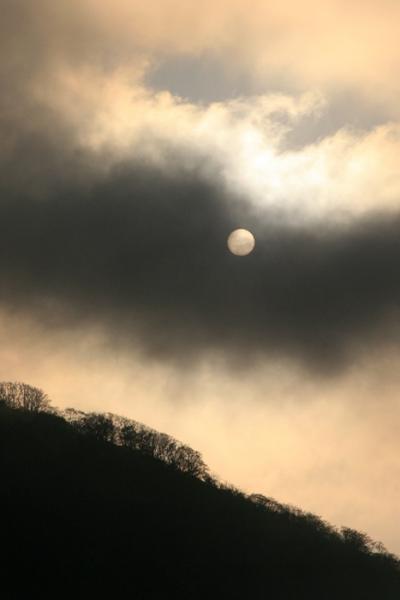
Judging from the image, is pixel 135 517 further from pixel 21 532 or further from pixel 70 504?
pixel 21 532

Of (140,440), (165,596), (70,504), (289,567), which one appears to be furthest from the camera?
(140,440)

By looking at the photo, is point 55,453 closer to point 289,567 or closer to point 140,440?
point 140,440

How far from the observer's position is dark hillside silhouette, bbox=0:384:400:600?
98.7 metres

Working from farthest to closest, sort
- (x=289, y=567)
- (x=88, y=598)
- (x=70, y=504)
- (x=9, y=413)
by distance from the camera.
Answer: (x=9, y=413), (x=289, y=567), (x=70, y=504), (x=88, y=598)

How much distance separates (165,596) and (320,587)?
126 ft

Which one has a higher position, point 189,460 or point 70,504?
point 189,460

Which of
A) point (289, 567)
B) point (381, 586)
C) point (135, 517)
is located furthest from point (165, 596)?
point (381, 586)

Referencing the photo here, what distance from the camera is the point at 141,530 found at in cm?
11531

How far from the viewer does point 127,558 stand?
105125 millimetres

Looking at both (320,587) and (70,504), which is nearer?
(70,504)

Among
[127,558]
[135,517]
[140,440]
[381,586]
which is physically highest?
[140,440]

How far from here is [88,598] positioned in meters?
93.2

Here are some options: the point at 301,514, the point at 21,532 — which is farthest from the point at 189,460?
the point at 21,532

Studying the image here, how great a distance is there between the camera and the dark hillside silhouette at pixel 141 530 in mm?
98688
